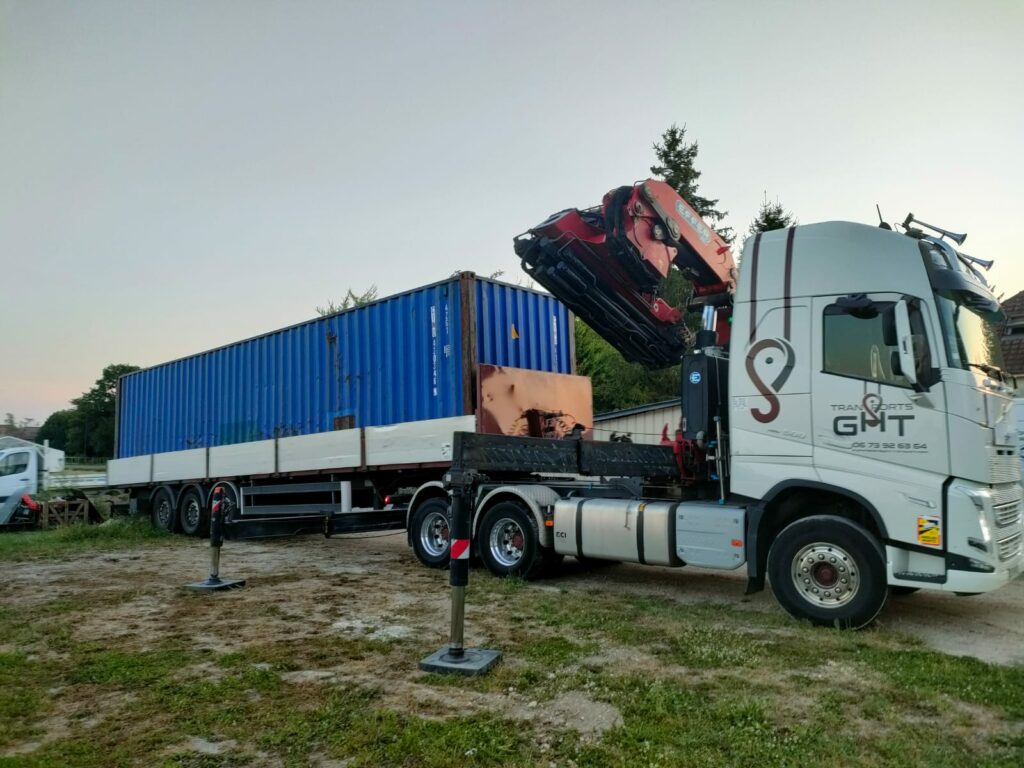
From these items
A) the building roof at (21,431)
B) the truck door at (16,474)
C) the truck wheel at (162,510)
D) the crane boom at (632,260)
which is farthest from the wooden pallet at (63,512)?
the building roof at (21,431)

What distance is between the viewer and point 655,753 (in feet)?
11.1

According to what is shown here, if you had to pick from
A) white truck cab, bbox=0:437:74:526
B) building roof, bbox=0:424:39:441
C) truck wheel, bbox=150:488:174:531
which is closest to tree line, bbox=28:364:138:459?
building roof, bbox=0:424:39:441

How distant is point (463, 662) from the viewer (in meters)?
4.81

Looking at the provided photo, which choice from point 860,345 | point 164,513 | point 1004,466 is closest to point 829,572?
point 1004,466

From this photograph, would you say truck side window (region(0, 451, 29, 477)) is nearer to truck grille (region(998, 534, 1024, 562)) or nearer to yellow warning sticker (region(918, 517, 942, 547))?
yellow warning sticker (region(918, 517, 942, 547))

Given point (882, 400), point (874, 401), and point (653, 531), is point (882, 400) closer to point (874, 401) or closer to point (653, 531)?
point (874, 401)

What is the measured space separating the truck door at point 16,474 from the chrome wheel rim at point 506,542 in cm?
1549

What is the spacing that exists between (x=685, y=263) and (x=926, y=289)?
123 inches

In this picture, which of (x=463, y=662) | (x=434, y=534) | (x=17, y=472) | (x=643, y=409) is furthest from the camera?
(x=17, y=472)

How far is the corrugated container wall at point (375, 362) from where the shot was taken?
31.6ft

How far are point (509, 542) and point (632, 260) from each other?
3.62m

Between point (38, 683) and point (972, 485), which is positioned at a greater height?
point (972, 485)

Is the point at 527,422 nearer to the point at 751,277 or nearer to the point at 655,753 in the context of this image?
the point at 751,277

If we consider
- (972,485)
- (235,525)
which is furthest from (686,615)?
(235,525)
